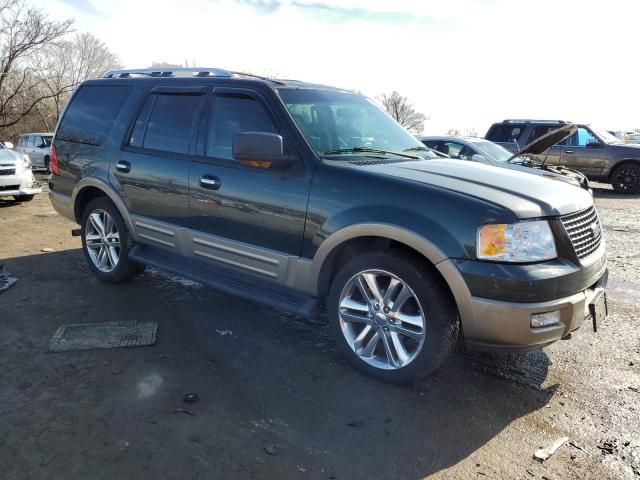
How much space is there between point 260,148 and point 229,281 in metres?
1.14

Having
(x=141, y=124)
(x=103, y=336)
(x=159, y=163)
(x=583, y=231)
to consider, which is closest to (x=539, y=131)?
(x=583, y=231)

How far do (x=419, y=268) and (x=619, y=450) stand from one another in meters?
1.39

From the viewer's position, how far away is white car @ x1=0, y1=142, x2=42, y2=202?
9867 millimetres

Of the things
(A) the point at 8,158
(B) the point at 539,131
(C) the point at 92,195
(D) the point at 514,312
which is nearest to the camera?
(D) the point at 514,312

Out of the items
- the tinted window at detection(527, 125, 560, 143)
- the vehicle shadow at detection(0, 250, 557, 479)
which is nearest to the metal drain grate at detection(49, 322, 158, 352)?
the vehicle shadow at detection(0, 250, 557, 479)

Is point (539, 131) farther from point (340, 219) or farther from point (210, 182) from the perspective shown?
point (340, 219)

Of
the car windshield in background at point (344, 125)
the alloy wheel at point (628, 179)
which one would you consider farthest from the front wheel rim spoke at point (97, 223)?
the alloy wheel at point (628, 179)

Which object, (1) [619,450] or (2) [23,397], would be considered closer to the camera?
(1) [619,450]

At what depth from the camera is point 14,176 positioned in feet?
32.7

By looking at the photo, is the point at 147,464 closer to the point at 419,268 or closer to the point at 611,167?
the point at 419,268

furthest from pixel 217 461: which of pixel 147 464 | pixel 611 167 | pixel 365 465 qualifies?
pixel 611 167

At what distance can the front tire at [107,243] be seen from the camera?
4879 millimetres

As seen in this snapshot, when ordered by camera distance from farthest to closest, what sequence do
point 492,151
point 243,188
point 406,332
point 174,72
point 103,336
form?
point 492,151
point 174,72
point 103,336
point 243,188
point 406,332

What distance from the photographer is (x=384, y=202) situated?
3121 mm
